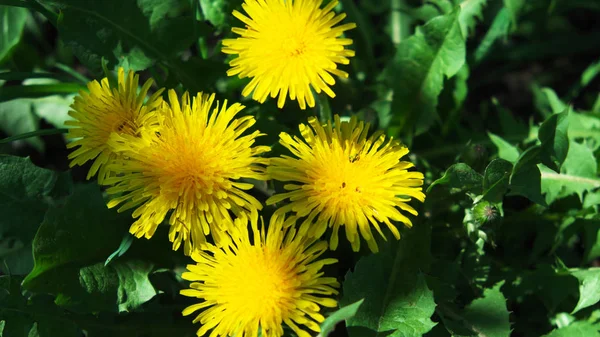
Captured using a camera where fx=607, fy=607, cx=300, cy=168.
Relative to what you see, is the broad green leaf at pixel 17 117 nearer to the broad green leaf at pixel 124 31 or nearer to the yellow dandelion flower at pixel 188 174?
the broad green leaf at pixel 124 31

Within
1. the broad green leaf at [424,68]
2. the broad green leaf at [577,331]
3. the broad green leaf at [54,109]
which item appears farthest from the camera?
the broad green leaf at [54,109]

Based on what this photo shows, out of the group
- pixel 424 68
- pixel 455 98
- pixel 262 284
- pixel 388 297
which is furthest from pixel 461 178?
pixel 455 98

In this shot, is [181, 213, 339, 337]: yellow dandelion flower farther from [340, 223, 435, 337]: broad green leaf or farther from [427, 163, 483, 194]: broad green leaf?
[427, 163, 483, 194]: broad green leaf

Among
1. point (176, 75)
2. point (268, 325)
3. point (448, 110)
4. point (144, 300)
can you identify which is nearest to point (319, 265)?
point (268, 325)

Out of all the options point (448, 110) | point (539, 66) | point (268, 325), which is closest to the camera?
point (268, 325)

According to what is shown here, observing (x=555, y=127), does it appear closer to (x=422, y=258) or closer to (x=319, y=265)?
(x=422, y=258)

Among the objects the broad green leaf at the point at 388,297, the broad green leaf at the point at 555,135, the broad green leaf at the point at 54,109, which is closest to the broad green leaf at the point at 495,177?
the broad green leaf at the point at 555,135
